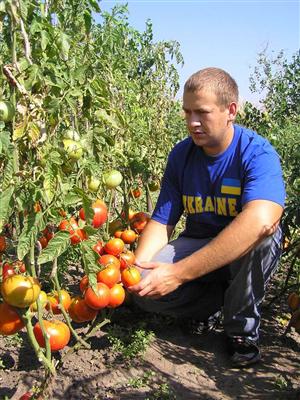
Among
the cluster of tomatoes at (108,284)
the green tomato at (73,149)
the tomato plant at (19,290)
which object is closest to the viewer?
the tomato plant at (19,290)

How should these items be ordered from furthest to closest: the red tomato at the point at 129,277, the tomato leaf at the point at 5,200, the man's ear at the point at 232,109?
the man's ear at the point at 232,109 → the red tomato at the point at 129,277 → the tomato leaf at the point at 5,200

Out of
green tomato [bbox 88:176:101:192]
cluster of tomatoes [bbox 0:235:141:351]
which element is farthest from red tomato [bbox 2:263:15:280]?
green tomato [bbox 88:176:101:192]

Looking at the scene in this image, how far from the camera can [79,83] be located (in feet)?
5.51

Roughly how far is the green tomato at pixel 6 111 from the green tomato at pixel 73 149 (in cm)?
29

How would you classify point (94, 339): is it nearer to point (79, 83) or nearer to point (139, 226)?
point (139, 226)

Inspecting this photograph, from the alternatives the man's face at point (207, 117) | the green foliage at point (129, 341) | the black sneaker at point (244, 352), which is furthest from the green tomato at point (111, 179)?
the black sneaker at point (244, 352)

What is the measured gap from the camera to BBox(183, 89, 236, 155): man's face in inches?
80.8

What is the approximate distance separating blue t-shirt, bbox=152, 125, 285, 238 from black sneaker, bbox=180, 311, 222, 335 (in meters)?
0.40

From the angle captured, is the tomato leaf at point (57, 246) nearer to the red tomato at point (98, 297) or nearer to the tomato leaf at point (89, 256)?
the tomato leaf at point (89, 256)

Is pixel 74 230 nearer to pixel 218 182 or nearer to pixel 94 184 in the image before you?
pixel 94 184

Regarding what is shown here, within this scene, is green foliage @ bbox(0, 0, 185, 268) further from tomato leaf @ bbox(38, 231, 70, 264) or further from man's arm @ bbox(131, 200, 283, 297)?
man's arm @ bbox(131, 200, 283, 297)

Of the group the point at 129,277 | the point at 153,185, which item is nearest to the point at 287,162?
the point at 153,185

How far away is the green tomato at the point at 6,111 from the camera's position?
132cm

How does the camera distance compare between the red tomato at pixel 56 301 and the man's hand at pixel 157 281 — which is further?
the man's hand at pixel 157 281
